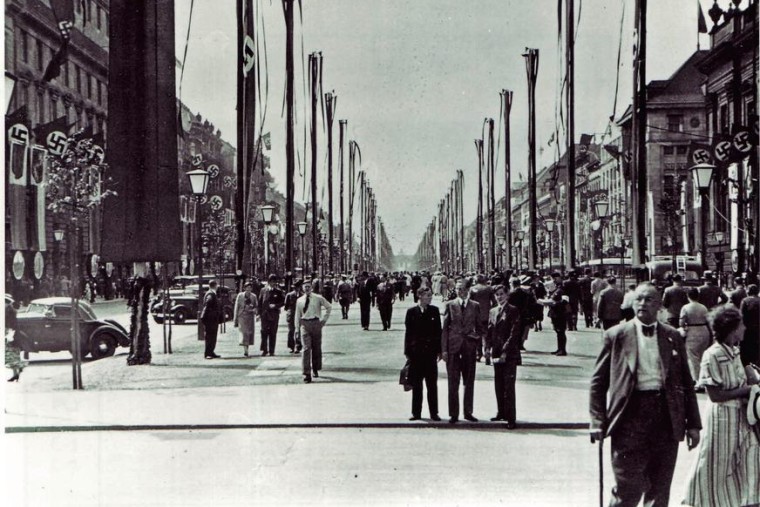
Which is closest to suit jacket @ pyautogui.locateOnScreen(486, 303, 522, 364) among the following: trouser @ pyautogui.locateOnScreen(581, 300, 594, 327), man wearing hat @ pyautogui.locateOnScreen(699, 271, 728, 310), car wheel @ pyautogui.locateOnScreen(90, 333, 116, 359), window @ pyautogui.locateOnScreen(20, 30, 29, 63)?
man wearing hat @ pyautogui.locateOnScreen(699, 271, 728, 310)

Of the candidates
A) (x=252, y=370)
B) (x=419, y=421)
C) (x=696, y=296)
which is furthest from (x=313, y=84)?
(x=419, y=421)

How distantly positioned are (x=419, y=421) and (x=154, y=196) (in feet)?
21.5

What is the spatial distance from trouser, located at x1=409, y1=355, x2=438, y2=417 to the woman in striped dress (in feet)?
19.0

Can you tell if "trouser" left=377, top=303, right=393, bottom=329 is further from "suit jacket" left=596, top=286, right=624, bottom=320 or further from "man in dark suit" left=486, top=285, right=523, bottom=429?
"man in dark suit" left=486, top=285, right=523, bottom=429

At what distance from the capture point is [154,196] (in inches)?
647

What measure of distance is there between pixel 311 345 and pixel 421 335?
4.97m

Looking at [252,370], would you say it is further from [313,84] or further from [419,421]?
[313,84]

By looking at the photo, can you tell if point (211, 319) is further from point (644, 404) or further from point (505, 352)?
point (644, 404)

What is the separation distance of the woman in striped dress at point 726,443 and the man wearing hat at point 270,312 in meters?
16.3

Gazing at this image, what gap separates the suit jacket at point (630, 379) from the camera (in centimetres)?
658

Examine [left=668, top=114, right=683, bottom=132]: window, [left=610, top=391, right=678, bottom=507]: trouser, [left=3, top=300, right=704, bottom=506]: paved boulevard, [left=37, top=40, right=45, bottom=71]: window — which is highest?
[left=668, top=114, right=683, bottom=132]: window

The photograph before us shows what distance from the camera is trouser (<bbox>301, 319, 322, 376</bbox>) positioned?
1667 cm

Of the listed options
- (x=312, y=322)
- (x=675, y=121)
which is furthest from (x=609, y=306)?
(x=675, y=121)

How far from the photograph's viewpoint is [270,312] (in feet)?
73.8
